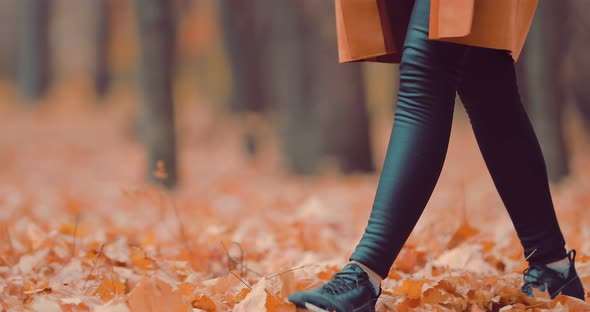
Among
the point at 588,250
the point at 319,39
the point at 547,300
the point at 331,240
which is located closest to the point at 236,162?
the point at 319,39

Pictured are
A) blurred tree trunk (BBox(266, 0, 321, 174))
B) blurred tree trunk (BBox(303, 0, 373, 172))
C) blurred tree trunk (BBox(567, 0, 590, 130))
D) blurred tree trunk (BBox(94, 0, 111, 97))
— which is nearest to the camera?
blurred tree trunk (BBox(303, 0, 373, 172))

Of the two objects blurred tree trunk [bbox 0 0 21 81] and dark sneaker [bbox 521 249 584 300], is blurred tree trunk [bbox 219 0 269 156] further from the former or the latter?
blurred tree trunk [bbox 0 0 21 81]

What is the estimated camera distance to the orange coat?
1.90 meters

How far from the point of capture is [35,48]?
70.7ft

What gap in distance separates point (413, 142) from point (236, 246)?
1582 millimetres

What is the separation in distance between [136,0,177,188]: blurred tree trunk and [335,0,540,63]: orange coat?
496 centimetres

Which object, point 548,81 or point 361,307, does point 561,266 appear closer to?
point 361,307

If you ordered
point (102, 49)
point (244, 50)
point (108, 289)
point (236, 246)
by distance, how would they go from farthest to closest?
point (102, 49), point (244, 50), point (236, 246), point (108, 289)

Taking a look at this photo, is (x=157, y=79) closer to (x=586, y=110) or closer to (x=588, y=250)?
(x=588, y=250)

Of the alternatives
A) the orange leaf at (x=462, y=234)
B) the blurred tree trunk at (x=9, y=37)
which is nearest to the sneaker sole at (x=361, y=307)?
the orange leaf at (x=462, y=234)

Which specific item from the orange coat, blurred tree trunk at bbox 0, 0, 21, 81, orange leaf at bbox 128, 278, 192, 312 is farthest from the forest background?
blurred tree trunk at bbox 0, 0, 21, 81

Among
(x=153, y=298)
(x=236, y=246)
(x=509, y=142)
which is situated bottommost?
(x=236, y=246)

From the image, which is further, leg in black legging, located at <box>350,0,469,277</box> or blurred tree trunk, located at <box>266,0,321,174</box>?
blurred tree trunk, located at <box>266,0,321,174</box>

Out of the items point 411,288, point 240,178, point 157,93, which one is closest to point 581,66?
point 240,178
